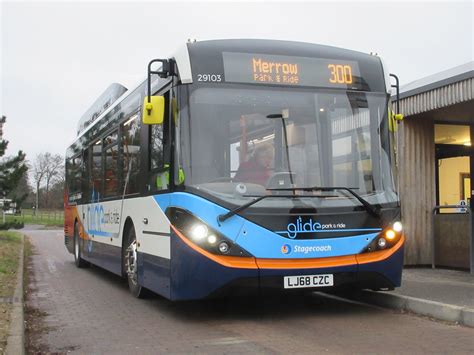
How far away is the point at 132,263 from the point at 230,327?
8.21 ft

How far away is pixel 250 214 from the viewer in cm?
641

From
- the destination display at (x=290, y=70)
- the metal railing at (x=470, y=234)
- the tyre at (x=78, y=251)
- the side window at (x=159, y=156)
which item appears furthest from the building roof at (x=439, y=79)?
the tyre at (x=78, y=251)

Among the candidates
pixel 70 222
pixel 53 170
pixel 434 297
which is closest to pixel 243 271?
pixel 434 297

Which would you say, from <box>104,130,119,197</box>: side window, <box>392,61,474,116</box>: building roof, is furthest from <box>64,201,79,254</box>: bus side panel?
<box>392,61,474,116</box>: building roof

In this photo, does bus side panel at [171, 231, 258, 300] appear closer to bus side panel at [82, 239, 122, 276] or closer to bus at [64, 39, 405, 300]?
bus at [64, 39, 405, 300]

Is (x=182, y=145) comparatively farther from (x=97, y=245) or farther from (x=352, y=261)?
(x=97, y=245)

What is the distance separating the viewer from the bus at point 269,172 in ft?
21.1

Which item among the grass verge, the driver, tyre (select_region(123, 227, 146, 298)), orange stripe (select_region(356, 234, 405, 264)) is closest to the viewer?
the grass verge

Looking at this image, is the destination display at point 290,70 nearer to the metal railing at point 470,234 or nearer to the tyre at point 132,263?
the tyre at point 132,263

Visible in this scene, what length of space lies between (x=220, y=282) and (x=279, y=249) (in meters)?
0.75

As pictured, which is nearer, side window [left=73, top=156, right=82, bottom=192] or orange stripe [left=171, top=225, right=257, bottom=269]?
orange stripe [left=171, top=225, right=257, bottom=269]

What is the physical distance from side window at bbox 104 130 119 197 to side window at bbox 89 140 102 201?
0.52 meters

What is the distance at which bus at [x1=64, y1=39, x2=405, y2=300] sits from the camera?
644cm

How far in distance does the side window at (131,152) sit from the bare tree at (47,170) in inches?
3180
